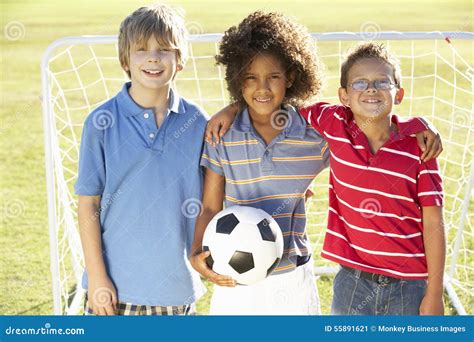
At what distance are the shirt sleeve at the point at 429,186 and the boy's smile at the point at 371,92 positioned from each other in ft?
0.79

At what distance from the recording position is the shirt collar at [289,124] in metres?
2.56

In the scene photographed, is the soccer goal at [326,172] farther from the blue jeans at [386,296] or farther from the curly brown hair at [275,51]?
the blue jeans at [386,296]

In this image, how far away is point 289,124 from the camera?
8.48ft

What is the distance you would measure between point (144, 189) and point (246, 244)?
16.2 inches

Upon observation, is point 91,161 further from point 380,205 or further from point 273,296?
point 380,205

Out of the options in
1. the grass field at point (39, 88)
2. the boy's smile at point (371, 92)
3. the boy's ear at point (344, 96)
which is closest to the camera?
the boy's smile at point (371, 92)

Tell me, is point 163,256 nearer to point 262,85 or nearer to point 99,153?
point 99,153

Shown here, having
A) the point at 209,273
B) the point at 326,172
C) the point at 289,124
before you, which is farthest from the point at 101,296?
the point at 326,172

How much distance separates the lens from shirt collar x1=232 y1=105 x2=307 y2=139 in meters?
2.56

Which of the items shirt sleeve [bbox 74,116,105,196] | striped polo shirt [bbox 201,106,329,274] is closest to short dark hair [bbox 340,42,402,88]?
striped polo shirt [bbox 201,106,329,274]

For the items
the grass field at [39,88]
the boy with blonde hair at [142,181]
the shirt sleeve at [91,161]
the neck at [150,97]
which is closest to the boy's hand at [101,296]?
the boy with blonde hair at [142,181]

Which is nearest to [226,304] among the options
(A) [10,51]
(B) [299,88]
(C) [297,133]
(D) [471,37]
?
(C) [297,133]

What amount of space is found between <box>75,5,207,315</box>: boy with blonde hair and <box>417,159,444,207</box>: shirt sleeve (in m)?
0.76

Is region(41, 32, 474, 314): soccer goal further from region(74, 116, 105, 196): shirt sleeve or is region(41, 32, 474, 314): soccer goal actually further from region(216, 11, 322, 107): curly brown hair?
region(74, 116, 105, 196): shirt sleeve
